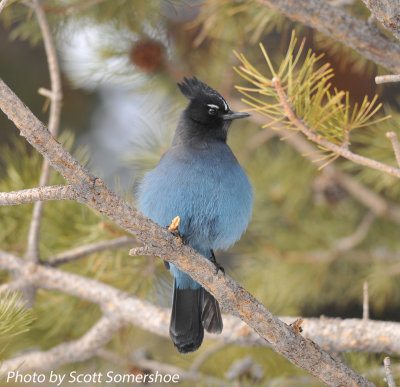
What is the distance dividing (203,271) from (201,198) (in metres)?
0.61

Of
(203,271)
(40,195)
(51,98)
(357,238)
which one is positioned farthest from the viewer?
(357,238)

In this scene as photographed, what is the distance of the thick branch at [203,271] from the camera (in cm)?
150

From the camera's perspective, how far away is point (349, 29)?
1.96 metres

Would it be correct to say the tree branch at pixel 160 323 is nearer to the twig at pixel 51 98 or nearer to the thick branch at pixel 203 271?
the twig at pixel 51 98

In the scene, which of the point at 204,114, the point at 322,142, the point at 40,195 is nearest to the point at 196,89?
the point at 204,114

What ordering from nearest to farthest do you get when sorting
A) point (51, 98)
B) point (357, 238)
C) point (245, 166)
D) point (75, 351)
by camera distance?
point (51, 98)
point (75, 351)
point (357, 238)
point (245, 166)

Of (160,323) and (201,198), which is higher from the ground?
(201,198)

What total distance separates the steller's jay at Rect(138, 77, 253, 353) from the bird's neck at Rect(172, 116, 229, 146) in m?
0.03

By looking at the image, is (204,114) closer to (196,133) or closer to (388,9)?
(196,133)

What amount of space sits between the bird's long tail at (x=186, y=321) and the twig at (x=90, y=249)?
12.2 inches

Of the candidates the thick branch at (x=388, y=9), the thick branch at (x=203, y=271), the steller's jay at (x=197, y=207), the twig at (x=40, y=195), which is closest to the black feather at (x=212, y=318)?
the steller's jay at (x=197, y=207)

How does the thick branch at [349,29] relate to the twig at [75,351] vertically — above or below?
above

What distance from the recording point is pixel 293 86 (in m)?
1.89

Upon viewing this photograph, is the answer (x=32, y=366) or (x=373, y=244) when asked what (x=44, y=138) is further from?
(x=373, y=244)
